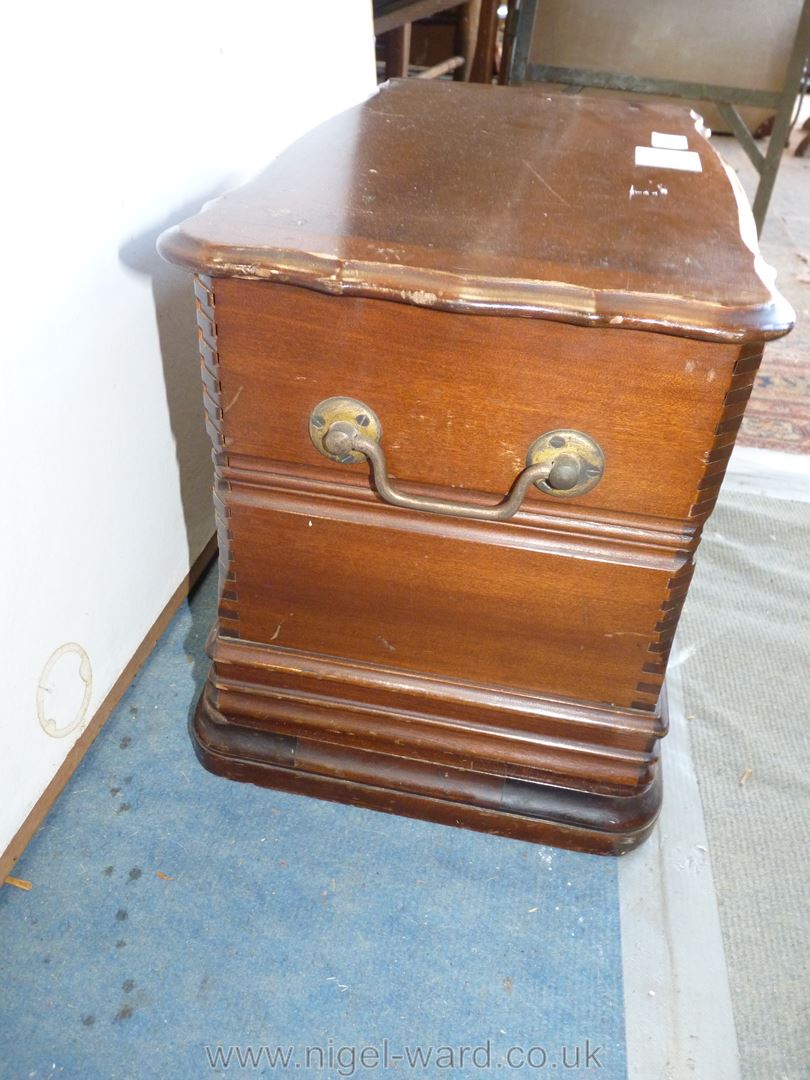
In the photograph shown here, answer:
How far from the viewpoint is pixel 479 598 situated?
32.4 inches

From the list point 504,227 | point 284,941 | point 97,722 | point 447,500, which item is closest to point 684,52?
point 504,227

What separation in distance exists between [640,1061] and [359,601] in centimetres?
49

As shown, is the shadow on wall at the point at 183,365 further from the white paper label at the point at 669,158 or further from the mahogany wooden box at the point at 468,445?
the white paper label at the point at 669,158

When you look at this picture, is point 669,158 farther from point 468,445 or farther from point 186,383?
point 186,383

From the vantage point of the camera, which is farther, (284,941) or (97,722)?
(97,722)

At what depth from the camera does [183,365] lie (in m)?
1.08

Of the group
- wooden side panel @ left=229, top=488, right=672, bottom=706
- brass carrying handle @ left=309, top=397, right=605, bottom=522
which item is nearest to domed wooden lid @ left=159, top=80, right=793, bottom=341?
brass carrying handle @ left=309, top=397, right=605, bottom=522

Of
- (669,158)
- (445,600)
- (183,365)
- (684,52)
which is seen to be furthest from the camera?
(684,52)

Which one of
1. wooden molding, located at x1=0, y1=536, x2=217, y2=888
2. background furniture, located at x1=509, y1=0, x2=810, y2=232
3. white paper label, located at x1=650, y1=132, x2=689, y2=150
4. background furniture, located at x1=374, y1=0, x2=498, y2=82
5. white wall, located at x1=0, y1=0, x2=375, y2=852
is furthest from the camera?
background furniture, located at x1=509, y1=0, x2=810, y2=232

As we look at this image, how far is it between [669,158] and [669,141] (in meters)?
0.08

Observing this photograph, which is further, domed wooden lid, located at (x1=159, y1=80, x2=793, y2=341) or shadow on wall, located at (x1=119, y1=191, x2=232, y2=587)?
shadow on wall, located at (x1=119, y1=191, x2=232, y2=587)

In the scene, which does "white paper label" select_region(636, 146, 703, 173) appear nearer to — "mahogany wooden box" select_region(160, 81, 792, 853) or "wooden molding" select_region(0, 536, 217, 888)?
"mahogany wooden box" select_region(160, 81, 792, 853)

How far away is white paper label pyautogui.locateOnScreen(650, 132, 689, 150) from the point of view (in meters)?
0.99

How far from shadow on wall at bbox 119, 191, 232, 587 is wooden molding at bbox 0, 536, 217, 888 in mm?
33
